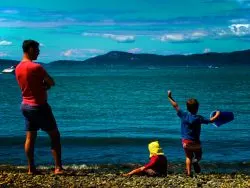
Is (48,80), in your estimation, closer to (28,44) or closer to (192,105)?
(28,44)

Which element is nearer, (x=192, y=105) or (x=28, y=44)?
(x=28, y=44)

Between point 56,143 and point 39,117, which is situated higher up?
point 39,117

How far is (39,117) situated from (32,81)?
2.19ft

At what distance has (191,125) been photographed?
35.0 ft

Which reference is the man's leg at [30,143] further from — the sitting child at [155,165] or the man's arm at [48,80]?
the sitting child at [155,165]

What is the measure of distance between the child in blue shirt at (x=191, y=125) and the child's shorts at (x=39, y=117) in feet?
8.35

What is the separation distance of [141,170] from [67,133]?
14324mm

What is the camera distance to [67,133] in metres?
25.0

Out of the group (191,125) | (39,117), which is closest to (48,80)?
(39,117)

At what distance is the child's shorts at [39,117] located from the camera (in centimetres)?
949

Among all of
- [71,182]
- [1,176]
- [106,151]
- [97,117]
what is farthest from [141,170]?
[97,117]

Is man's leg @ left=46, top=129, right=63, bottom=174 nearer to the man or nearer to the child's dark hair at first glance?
the man

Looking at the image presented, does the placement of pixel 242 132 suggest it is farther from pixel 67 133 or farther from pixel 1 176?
pixel 1 176

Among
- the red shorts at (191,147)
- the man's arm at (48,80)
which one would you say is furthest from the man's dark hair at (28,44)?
the red shorts at (191,147)
